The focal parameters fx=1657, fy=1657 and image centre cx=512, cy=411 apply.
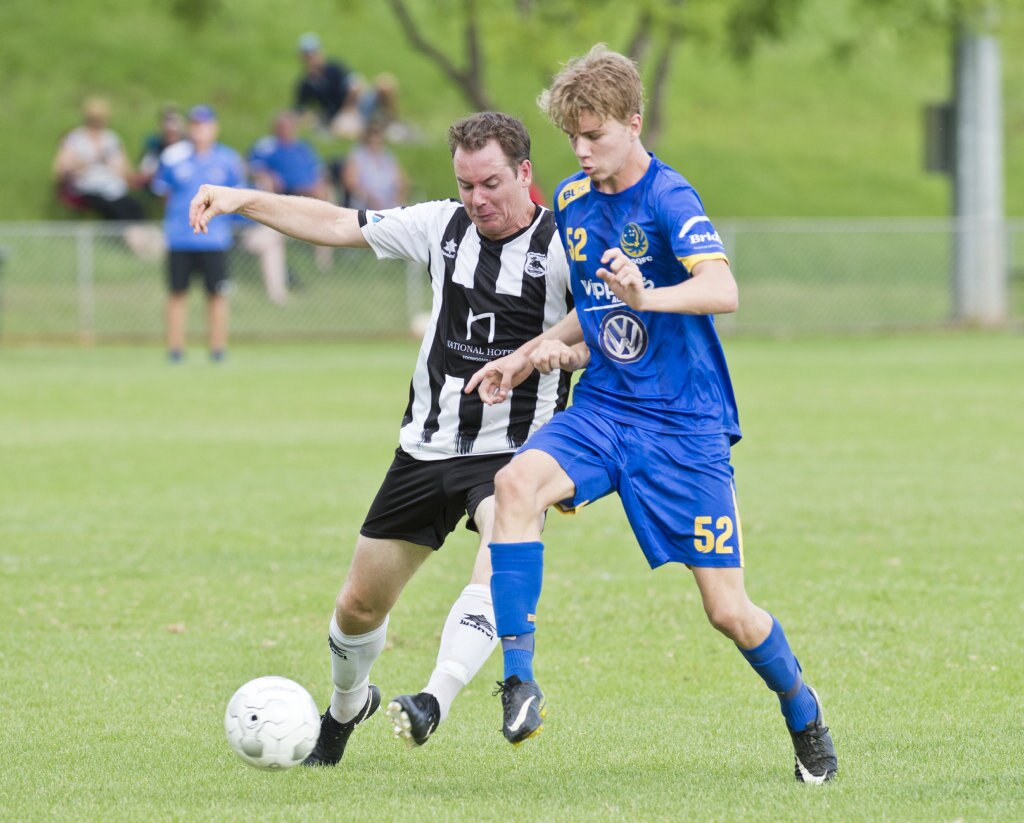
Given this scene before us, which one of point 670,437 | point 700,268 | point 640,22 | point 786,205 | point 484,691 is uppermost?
point 640,22

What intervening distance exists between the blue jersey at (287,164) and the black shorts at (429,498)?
62.5 ft

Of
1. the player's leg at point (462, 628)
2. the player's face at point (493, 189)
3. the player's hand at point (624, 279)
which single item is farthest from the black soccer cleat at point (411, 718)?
the player's face at point (493, 189)

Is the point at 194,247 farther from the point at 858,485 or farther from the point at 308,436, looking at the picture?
the point at 858,485

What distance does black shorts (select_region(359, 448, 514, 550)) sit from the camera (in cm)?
514

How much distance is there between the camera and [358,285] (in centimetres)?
2366

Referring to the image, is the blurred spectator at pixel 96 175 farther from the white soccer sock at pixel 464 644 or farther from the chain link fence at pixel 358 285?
the white soccer sock at pixel 464 644

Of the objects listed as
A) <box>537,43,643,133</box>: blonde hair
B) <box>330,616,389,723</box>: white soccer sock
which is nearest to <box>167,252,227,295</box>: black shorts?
<box>330,616,389,723</box>: white soccer sock

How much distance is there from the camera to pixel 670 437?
4.72m

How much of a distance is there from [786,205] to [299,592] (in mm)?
25412

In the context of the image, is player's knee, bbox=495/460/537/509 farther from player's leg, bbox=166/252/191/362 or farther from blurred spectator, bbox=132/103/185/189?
blurred spectator, bbox=132/103/185/189

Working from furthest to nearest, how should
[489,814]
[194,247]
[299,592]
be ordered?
[194,247]
[299,592]
[489,814]

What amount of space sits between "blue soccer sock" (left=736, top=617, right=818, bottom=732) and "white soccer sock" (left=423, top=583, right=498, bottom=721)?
2.44 feet

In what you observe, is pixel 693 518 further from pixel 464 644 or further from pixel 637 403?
pixel 464 644

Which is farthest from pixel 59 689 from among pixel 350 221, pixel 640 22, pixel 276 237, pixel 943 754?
pixel 640 22
